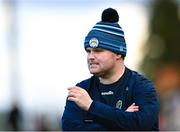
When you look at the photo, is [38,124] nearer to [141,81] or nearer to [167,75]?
[167,75]

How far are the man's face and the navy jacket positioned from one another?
0.65ft

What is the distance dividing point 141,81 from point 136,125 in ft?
1.49

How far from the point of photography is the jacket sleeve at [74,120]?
8402 mm

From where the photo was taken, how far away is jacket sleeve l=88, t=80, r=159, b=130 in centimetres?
814

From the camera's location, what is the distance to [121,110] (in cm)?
820

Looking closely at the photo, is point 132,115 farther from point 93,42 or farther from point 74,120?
point 93,42

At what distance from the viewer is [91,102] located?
8.15m

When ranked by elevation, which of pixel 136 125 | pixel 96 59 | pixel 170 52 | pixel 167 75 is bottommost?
pixel 170 52

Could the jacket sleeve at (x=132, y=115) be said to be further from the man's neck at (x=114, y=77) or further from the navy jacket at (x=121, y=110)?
the man's neck at (x=114, y=77)

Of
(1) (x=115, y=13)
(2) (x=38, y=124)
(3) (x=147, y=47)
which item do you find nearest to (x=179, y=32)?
(3) (x=147, y=47)

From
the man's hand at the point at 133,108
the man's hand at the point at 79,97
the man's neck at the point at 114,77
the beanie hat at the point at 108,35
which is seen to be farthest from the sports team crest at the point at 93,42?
the man's hand at the point at 133,108

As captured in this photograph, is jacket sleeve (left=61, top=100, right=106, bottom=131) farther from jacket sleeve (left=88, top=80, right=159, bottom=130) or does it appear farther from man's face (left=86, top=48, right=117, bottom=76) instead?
man's face (left=86, top=48, right=117, bottom=76)

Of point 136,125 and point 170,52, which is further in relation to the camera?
point 170,52

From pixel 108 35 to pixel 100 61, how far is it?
1.10ft
